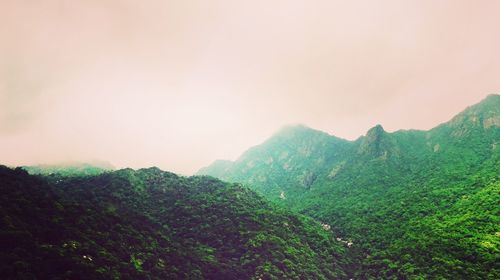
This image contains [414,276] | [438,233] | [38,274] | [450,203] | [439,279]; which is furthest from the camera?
[450,203]

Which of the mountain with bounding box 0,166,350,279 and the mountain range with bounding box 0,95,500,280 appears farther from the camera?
the mountain range with bounding box 0,95,500,280

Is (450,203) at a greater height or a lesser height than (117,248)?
greater

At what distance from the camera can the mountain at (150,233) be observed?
79000 mm

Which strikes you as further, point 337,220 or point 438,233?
point 337,220

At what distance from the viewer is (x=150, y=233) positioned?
122 metres

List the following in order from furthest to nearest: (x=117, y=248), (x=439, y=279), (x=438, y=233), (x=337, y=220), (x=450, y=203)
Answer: (x=337, y=220) < (x=450, y=203) < (x=438, y=233) < (x=439, y=279) < (x=117, y=248)

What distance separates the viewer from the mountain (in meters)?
79.0

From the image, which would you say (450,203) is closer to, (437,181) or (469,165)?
(437,181)

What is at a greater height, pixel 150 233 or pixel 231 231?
pixel 231 231

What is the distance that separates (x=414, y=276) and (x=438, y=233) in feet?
87.4

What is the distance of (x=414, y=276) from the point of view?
116 m

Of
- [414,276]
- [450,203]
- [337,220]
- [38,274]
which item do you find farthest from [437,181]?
[38,274]

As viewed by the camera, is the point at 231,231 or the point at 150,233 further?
the point at 231,231

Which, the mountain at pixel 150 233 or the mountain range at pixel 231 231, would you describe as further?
the mountain range at pixel 231 231
